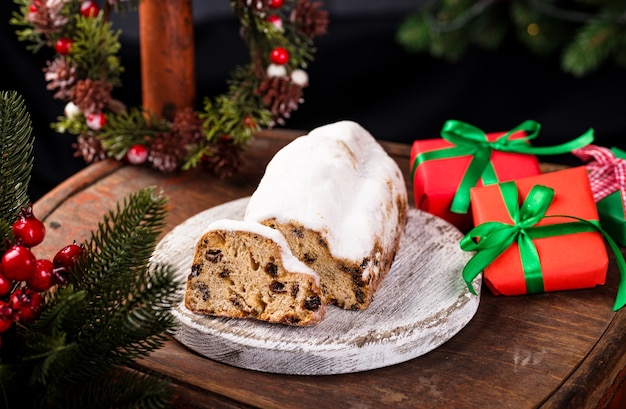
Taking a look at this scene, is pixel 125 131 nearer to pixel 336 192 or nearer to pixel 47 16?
pixel 47 16

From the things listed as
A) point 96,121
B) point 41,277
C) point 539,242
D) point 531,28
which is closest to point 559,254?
point 539,242

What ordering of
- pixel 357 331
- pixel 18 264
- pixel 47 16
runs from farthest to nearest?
pixel 47 16
pixel 357 331
pixel 18 264

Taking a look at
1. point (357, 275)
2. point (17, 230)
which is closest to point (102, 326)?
point (17, 230)

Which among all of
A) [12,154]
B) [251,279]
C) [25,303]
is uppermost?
[12,154]

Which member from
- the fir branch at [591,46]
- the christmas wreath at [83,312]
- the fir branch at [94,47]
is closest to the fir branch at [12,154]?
the christmas wreath at [83,312]

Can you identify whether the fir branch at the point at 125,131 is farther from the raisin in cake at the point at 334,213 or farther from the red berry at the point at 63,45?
the raisin in cake at the point at 334,213

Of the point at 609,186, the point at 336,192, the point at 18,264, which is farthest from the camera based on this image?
the point at 609,186
